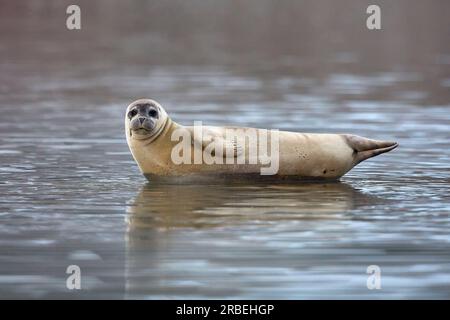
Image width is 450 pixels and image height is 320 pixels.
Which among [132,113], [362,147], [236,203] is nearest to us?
[236,203]

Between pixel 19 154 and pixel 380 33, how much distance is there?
57.8 feet

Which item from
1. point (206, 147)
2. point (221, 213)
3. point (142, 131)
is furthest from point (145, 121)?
point (221, 213)

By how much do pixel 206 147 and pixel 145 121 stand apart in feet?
1.65

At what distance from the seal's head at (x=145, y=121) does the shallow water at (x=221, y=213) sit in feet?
1.36

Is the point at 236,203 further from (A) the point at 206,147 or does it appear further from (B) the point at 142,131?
(B) the point at 142,131

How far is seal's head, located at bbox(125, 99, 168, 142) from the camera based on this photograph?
1087cm

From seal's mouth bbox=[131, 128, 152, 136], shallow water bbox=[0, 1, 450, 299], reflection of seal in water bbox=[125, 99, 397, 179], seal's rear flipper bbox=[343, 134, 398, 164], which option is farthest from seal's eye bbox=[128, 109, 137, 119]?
seal's rear flipper bbox=[343, 134, 398, 164]

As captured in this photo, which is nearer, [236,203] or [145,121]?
[236,203]

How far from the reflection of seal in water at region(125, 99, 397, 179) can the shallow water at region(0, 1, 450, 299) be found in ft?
0.43

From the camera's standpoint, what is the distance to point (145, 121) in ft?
35.6

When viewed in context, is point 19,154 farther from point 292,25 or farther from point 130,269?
point 292,25

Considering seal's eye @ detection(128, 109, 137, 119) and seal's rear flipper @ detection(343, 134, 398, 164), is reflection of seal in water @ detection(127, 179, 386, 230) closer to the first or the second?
seal's rear flipper @ detection(343, 134, 398, 164)
